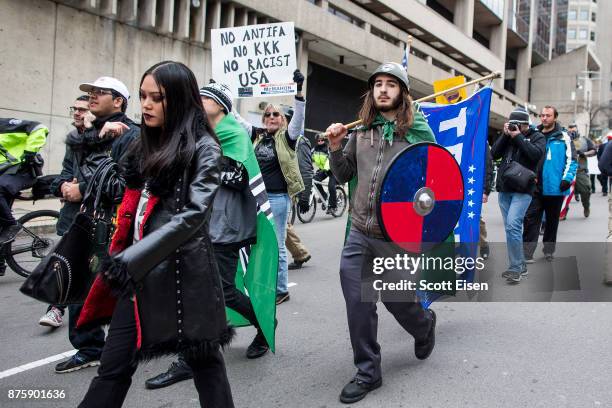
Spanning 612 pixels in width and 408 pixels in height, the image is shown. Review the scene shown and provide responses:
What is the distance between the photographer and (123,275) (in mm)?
2066

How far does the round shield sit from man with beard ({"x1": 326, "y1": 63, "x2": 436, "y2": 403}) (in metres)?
0.13

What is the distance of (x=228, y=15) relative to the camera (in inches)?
727

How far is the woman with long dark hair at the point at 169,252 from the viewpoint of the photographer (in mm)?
2242

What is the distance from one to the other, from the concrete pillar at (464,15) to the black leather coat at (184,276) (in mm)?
40419

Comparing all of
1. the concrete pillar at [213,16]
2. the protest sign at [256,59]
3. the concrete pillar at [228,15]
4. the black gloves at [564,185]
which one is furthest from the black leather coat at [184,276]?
the concrete pillar at [228,15]

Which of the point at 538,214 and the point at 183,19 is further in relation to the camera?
the point at 183,19

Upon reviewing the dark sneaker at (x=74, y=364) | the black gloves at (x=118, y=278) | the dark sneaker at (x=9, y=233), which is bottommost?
the dark sneaker at (x=74, y=364)

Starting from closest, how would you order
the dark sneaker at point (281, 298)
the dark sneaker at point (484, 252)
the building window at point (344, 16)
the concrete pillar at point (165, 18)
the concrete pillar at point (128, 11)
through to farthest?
the dark sneaker at point (281, 298), the dark sneaker at point (484, 252), the concrete pillar at point (128, 11), the concrete pillar at point (165, 18), the building window at point (344, 16)

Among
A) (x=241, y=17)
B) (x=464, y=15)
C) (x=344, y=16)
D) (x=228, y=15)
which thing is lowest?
(x=228, y=15)

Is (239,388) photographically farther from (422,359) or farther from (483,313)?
(483,313)

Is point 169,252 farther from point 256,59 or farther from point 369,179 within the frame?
point 256,59

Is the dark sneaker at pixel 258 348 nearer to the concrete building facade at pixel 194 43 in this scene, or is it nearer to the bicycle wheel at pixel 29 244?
the bicycle wheel at pixel 29 244

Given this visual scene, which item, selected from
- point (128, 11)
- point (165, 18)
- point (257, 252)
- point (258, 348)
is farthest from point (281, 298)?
point (165, 18)

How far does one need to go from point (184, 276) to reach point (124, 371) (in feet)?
1.50
